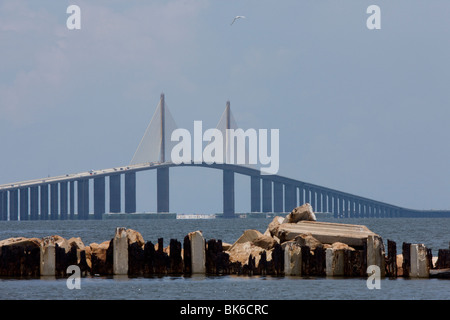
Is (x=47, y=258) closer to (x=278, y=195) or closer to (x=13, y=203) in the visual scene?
(x=13, y=203)

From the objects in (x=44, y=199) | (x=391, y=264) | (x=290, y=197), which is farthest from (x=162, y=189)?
(x=391, y=264)

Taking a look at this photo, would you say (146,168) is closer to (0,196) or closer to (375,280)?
(0,196)

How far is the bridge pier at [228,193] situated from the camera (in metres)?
158

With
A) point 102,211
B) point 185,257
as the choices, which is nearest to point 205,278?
point 185,257

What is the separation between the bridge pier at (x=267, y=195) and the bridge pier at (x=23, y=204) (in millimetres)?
37871

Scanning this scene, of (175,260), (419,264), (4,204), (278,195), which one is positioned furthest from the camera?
(278,195)

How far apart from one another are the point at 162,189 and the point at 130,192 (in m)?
5.51

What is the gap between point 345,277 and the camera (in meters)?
25.7

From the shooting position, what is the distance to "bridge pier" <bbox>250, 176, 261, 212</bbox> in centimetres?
15862

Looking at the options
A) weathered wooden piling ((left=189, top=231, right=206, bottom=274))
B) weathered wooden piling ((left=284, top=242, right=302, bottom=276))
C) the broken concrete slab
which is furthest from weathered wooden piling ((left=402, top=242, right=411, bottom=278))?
weathered wooden piling ((left=189, top=231, right=206, bottom=274))

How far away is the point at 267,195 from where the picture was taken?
158 metres

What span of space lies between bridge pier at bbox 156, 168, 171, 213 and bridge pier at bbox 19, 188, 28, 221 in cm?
1998
